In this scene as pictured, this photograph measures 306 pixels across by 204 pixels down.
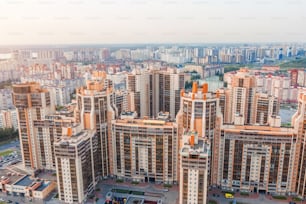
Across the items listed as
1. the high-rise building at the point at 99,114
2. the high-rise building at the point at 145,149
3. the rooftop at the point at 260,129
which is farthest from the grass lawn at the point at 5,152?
the rooftop at the point at 260,129

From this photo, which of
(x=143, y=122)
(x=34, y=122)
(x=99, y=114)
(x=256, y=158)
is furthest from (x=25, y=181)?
(x=256, y=158)

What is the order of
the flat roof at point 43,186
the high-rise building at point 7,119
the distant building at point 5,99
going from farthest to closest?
the distant building at point 5,99 < the high-rise building at point 7,119 < the flat roof at point 43,186

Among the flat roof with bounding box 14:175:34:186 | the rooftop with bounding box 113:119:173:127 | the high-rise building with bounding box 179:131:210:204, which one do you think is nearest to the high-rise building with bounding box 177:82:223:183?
the rooftop with bounding box 113:119:173:127

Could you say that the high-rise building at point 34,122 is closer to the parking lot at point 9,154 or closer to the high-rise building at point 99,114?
the parking lot at point 9,154

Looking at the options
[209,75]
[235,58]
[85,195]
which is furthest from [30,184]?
[235,58]

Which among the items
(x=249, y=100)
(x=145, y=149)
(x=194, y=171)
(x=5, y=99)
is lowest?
(x=145, y=149)

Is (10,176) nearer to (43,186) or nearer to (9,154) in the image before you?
(43,186)
